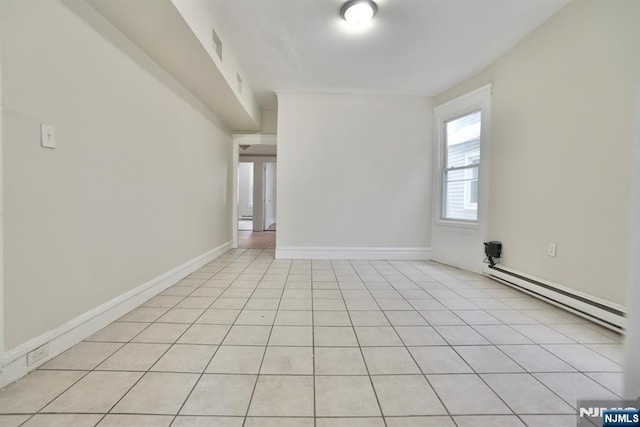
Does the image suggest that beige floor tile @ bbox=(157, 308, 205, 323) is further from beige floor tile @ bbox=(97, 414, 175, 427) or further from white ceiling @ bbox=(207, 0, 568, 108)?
white ceiling @ bbox=(207, 0, 568, 108)

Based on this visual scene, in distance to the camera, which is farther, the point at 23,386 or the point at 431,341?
the point at 431,341

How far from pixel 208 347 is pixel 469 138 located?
3.84m

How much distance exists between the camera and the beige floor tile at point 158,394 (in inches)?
46.2

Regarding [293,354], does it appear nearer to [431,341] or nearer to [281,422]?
[281,422]

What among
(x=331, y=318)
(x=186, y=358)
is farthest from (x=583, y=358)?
(x=186, y=358)

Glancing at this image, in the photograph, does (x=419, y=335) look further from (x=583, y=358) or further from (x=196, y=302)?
(x=196, y=302)

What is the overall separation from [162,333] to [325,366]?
1159mm

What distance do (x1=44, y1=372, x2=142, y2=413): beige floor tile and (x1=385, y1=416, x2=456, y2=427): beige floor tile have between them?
1220 mm

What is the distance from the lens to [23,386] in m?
1.29

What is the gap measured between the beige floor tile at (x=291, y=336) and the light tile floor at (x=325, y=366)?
1 cm

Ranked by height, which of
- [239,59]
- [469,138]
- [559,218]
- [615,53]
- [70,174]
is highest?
[239,59]

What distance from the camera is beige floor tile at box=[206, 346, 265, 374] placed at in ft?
4.75

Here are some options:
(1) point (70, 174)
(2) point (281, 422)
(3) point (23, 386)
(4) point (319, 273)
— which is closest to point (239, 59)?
(1) point (70, 174)

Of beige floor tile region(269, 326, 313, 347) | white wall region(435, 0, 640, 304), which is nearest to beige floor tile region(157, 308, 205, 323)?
beige floor tile region(269, 326, 313, 347)
